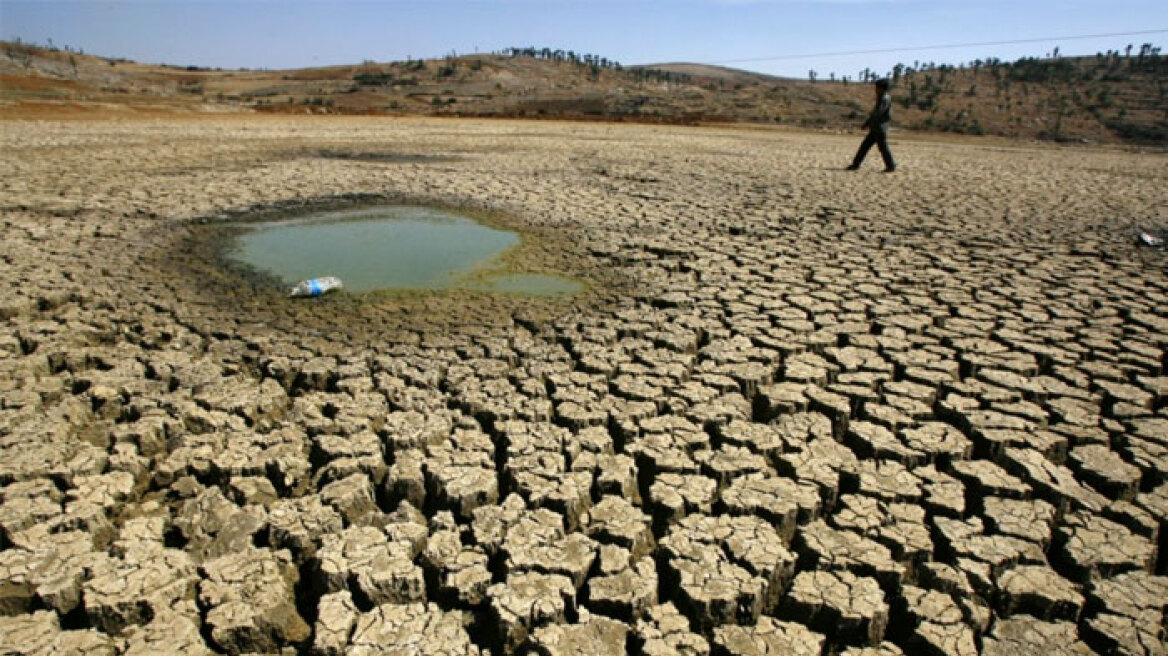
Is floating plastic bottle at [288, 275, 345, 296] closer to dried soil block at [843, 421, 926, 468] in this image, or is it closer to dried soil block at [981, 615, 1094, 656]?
dried soil block at [843, 421, 926, 468]

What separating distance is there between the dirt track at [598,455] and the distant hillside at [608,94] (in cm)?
1779

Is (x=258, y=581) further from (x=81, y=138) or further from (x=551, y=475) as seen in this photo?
(x=81, y=138)

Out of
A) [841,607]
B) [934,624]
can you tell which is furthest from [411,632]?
[934,624]

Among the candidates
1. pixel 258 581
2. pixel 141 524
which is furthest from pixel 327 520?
pixel 141 524

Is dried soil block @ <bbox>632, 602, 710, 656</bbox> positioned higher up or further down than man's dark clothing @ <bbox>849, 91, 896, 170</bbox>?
further down

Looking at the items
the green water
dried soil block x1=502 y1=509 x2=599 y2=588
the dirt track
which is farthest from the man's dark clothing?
dried soil block x1=502 y1=509 x2=599 y2=588

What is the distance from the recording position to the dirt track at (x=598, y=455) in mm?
2031

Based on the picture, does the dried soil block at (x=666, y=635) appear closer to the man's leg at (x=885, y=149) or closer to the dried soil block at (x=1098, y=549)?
the dried soil block at (x=1098, y=549)

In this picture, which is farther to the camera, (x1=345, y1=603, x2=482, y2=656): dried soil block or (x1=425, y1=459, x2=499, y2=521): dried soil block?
(x1=425, y1=459, x2=499, y2=521): dried soil block

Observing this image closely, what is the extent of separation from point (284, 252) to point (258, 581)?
4362 millimetres

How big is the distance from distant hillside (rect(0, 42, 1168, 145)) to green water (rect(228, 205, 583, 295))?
577 inches

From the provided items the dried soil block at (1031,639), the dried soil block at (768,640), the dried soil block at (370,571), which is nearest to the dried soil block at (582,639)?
the dried soil block at (768,640)

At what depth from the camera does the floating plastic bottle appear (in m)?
4.66

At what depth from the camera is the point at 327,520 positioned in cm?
238
